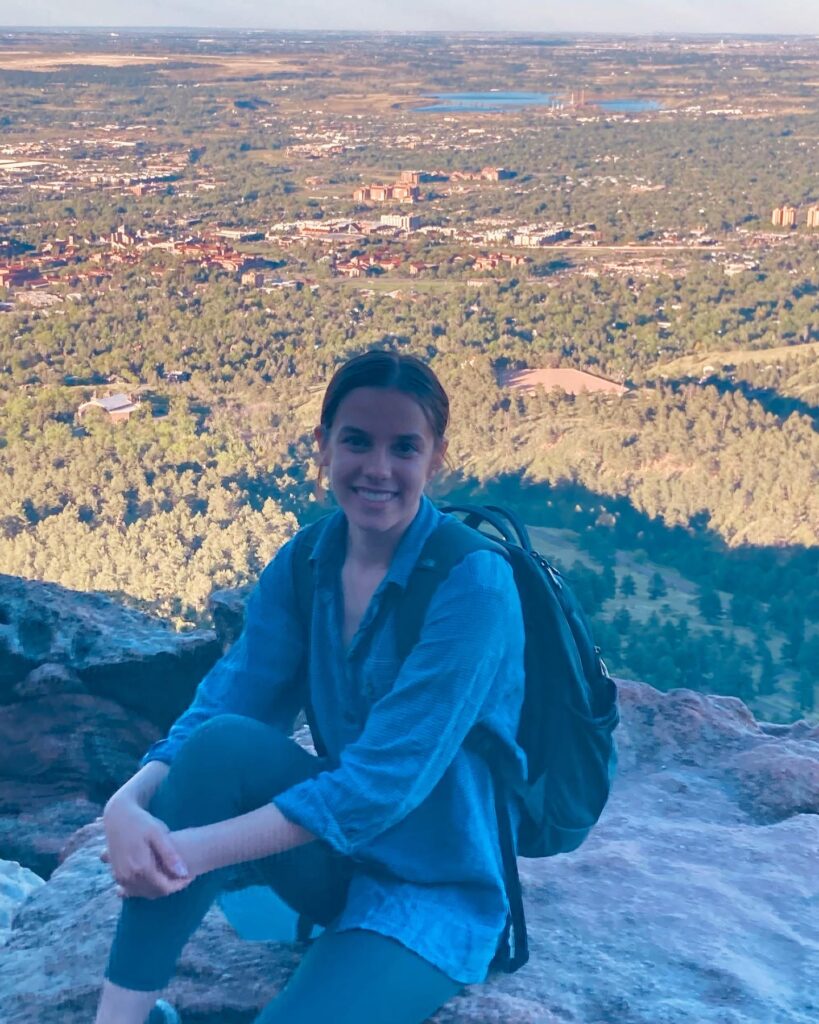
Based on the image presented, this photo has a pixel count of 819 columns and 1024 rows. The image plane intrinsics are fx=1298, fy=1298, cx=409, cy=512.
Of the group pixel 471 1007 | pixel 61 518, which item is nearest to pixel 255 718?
pixel 471 1007

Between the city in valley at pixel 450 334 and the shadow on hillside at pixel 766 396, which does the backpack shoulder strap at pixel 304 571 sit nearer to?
the city in valley at pixel 450 334

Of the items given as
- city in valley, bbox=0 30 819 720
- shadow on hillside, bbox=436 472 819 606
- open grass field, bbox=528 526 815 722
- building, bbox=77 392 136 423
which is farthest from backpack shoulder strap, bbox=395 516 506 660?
building, bbox=77 392 136 423

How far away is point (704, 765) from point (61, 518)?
11560mm

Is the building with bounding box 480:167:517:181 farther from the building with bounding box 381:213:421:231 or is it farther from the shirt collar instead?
the shirt collar

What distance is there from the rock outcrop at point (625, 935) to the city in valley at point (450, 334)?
6.66m

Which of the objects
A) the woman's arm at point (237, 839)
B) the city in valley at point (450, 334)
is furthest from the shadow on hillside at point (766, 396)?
the woman's arm at point (237, 839)

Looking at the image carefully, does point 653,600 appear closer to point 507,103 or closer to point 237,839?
point 237,839

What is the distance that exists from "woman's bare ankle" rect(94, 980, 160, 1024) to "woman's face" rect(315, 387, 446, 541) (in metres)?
0.70

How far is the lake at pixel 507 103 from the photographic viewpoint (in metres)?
71.6

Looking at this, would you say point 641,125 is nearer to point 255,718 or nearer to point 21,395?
point 21,395

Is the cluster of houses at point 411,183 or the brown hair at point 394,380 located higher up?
the brown hair at point 394,380

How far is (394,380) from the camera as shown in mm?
1831

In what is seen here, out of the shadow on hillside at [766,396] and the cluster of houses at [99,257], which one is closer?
the shadow on hillside at [766,396]

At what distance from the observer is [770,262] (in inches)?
1377
